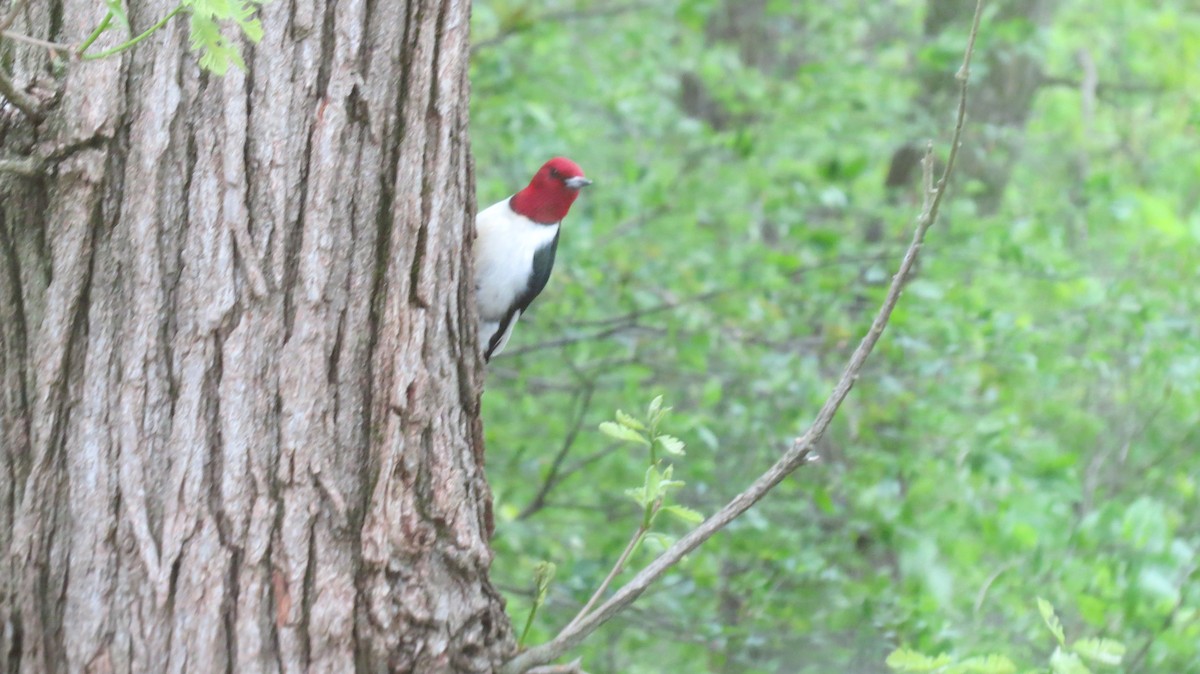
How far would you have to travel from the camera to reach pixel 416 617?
5.24ft

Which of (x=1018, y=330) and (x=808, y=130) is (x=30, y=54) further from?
(x=808, y=130)

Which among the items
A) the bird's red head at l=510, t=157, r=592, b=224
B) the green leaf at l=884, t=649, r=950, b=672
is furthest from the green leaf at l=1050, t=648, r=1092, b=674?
the bird's red head at l=510, t=157, r=592, b=224

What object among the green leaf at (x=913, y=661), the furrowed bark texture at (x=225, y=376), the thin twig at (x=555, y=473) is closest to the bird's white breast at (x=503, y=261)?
the thin twig at (x=555, y=473)

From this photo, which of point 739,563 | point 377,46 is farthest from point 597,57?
point 377,46

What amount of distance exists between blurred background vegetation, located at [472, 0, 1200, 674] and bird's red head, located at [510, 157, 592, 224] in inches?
39.1

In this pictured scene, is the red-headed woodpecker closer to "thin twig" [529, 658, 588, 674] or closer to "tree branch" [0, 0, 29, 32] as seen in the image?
"thin twig" [529, 658, 588, 674]

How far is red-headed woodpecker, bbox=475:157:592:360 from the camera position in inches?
127

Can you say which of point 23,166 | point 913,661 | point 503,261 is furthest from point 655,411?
point 503,261

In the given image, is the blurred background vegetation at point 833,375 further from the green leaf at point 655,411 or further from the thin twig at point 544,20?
the green leaf at point 655,411

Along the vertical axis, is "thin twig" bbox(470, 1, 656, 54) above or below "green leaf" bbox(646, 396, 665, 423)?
above

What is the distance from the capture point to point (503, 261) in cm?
321

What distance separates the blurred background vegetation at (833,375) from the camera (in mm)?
3748

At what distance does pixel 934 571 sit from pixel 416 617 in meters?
2.55

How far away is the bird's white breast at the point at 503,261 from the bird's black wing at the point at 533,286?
1 cm
